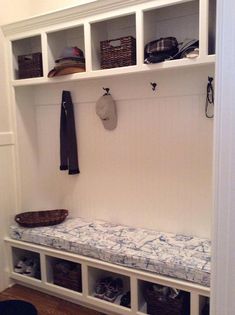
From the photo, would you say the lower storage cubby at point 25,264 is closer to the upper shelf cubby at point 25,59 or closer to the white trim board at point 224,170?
the upper shelf cubby at point 25,59

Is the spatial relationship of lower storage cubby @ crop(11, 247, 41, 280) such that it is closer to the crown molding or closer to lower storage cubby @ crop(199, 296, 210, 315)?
lower storage cubby @ crop(199, 296, 210, 315)

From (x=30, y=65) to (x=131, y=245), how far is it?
5.70ft

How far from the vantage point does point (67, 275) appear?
234 centimetres

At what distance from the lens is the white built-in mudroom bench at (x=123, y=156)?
6.50ft

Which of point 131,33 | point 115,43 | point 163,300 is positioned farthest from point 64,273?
point 131,33

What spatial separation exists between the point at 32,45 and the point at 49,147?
1000 millimetres

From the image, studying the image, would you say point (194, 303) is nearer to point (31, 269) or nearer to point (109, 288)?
point (109, 288)

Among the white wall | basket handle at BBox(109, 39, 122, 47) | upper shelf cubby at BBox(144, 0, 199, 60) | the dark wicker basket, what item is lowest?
the dark wicker basket

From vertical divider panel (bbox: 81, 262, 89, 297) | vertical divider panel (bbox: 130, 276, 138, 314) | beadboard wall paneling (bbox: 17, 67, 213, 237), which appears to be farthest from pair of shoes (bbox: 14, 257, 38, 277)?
vertical divider panel (bbox: 130, 276, 138, 314)

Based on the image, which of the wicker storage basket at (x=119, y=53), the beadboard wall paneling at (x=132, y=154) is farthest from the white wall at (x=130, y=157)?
the wicker storage basket at (x=119, y=53)

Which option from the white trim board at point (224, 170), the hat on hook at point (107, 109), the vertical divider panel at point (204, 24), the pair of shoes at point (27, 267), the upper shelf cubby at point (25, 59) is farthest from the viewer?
the pair of shoes at point (27, 267)

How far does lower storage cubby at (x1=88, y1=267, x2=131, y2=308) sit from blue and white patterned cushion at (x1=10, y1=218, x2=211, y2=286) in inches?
9.4

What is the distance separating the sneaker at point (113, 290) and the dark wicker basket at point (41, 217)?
71 cm

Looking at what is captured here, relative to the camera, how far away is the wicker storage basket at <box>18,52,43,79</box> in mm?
2504
